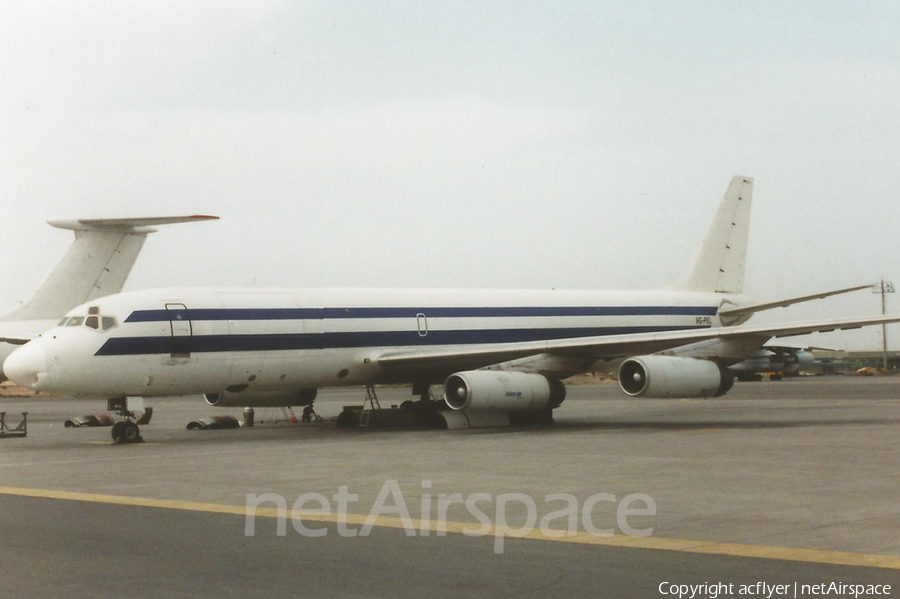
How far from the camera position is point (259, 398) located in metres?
30.8

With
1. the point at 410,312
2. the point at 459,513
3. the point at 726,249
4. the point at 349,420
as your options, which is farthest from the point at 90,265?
the point at 459,513

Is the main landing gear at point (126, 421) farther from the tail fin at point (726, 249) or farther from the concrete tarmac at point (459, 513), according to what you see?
the tail fin at point (726, 249)

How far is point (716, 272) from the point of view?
37.2 meters

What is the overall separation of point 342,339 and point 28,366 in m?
7.80

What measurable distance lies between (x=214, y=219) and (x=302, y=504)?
2713cm

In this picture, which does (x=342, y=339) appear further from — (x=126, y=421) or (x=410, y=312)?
(x=126, y=421)

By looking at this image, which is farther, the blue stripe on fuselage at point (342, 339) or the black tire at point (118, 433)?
the black tire at point (118, 433)

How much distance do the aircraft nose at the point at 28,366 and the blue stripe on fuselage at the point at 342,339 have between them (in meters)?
1.22

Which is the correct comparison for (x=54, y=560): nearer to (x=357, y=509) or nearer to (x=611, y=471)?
(x=357, y=509)

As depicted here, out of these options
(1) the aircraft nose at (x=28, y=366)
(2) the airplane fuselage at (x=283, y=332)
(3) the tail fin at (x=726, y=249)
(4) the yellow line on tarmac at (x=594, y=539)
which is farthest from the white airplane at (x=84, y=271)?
(4) the yellow line on tarmac at (x=594, y=539)

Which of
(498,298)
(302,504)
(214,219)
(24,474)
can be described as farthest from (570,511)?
(214,219)

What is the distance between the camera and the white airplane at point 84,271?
41.2 meters

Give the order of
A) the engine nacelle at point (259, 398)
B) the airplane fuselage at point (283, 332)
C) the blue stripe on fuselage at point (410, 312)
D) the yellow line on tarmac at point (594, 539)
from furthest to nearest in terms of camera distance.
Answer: the engine nacelle at point (259, 398), the blue stripe on fuselage at point (410, 312), the airplane fuselage at point (283, 332), the yellow line on tarmac at point (594, 539)

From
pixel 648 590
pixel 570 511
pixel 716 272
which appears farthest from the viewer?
pixel 716 272
